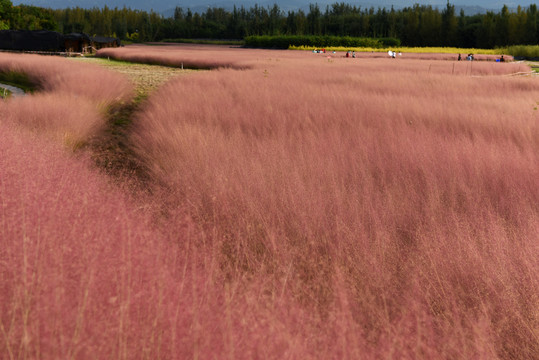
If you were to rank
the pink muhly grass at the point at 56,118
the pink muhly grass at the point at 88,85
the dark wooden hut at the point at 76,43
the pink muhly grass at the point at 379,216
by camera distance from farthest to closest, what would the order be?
the dark wooden hut at the point at 76,43 → the pink muhly grass at the point at 88,85 → the pink muhly grass at the point at 56,118 → the pink muhly grass at the point at 379,216

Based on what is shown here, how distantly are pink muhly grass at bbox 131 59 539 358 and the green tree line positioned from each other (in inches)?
2312

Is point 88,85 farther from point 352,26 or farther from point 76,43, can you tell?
point 352,26

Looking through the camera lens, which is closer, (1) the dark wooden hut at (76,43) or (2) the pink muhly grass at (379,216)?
(2) the pink muhly grass at (379,216)

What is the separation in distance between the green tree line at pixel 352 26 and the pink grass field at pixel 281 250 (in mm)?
60151

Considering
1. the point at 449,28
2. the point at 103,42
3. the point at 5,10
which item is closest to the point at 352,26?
the point at 449,28

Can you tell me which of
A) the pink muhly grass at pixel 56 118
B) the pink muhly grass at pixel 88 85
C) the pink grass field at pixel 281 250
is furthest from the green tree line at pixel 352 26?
the pink grass field at pixel 281 250

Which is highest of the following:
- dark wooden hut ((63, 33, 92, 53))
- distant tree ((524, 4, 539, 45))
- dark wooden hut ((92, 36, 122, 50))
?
distant tree ((524, 4, 539, 45))

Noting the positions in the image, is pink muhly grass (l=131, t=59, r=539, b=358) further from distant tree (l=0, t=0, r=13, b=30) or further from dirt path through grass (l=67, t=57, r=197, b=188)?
distant tree (l=0, t=0, r=13, b=30)

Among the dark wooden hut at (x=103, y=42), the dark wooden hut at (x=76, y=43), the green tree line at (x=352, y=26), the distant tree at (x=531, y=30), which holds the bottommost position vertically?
the dark wooden hut at (x=76, y=43)

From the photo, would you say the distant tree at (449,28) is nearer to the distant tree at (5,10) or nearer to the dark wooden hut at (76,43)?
the dark wooden hut at (76,43)

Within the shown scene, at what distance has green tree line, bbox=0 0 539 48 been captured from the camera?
182 ft

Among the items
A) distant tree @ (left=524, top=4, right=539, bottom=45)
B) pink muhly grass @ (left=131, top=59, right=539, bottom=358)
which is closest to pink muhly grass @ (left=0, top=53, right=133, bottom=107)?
pink muhly grass @ (left=131, top=59, right=539, bottom=358)

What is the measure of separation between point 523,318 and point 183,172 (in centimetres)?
291

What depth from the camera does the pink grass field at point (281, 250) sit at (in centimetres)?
149
